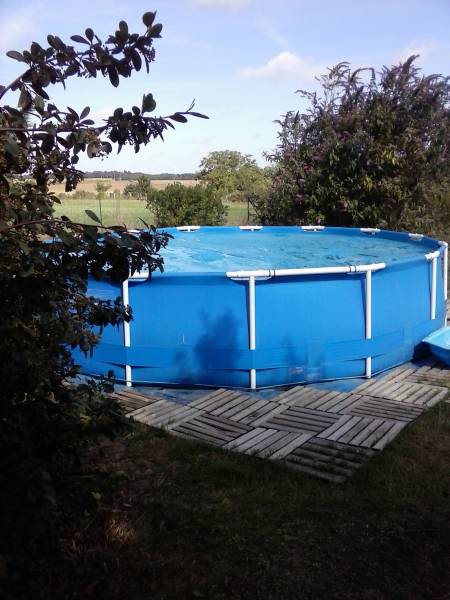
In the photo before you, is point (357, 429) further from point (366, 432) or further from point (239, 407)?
point (239, 407)

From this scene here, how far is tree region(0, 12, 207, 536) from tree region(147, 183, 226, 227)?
12.5 m

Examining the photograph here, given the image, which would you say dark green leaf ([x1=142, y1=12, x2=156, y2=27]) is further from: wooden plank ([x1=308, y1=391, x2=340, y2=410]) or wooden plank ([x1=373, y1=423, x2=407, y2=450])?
wooden plank ([x1=308, y1=391, x2=340, y2=410])

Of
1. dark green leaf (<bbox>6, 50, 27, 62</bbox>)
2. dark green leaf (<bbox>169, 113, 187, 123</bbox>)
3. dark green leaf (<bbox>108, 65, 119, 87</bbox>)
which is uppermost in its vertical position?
dark green leaf (<bbox>6, 50, 27, 62</bbox>)

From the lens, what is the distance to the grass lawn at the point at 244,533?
2.41 metres

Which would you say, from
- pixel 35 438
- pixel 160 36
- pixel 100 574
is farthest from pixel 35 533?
pixel 160 36

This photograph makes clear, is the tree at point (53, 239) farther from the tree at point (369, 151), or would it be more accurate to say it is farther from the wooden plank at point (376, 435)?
the tree at point (369, 151)

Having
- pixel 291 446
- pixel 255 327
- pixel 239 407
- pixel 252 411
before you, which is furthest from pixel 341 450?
pixel 255 327

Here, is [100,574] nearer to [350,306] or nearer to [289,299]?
[289,299]

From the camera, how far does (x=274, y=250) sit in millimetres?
10789

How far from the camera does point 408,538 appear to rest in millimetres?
2814

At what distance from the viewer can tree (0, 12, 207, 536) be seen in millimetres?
1742

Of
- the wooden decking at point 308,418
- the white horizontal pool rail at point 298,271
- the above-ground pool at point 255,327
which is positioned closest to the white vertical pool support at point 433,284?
the above-ground pool at point 255,327

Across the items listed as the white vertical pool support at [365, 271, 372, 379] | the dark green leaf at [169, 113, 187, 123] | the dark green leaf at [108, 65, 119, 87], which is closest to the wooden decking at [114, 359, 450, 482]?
the white vertical pool support at [365, 271, 372, 379]

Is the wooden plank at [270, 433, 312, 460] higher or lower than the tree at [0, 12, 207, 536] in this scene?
lower
